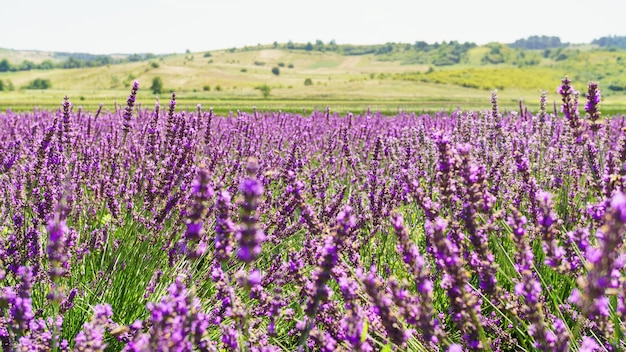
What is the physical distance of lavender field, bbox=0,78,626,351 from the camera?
1.67m

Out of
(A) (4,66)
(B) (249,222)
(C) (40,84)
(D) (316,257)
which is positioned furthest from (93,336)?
(A) (4,66)

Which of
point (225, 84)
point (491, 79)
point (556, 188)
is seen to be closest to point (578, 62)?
point (491, 79)

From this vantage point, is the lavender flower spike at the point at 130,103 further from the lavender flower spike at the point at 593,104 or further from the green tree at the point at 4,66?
the green tree at the point at 4,66

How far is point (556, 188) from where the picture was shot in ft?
17.5

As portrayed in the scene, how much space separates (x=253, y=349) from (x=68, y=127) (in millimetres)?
3183

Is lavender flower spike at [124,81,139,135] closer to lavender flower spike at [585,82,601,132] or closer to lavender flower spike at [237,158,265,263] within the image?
lavender flower spike at [237,158,265,263]

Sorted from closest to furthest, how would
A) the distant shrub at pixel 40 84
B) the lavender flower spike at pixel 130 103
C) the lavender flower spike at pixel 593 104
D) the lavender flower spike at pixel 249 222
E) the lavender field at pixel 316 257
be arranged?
1. the lavender flower spike at pixel 249 222
2. the lavender field at pixel 316 257
3. the lavender flower spike at pixel 593 104
4. the lavender flower spike at pixel 130 103
5. the distant shrub at pixel 40 84

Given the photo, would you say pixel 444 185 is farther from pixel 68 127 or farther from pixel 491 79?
pixel 491 79

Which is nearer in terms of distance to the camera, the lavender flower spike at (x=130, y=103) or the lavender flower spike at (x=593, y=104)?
the lavender flower spike at (x=593, y=104)

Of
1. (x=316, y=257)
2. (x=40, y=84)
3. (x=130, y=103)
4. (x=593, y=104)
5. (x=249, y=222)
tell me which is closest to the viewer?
(x=249, y=222)

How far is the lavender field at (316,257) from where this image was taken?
65.7 inches

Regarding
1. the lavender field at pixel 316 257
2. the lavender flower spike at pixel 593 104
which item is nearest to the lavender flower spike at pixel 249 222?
the lavender field at pixel 316 257

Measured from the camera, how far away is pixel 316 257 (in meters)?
2.73

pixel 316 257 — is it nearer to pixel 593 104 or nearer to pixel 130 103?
pixel 593 104
